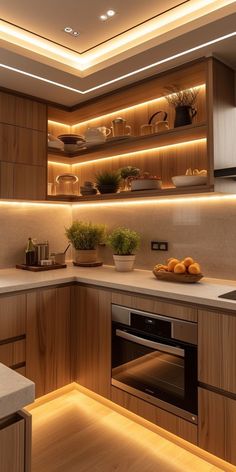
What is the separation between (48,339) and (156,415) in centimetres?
89

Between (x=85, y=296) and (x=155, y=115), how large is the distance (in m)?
1.53

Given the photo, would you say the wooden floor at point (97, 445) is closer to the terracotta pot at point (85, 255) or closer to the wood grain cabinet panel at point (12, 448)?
the terracotta pot at point (85, 255)

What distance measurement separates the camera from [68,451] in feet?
6.44

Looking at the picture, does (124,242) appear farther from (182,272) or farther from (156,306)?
(156,306)

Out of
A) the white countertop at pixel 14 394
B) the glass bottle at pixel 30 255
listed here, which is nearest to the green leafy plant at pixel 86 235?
the glass bottle at pixel 30 255

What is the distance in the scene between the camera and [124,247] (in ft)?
8.68

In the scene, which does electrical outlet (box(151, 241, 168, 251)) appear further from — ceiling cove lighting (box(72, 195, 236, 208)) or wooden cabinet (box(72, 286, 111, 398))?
wooden cabinet (box(72, 286, 111, 398))

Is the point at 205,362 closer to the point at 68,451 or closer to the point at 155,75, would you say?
the point at 68,451

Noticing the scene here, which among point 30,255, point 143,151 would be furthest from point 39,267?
point 143,151

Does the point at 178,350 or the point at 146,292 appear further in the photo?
the point at 146,292

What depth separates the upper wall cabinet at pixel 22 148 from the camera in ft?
8.59

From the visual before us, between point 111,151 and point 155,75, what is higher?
point 155,75

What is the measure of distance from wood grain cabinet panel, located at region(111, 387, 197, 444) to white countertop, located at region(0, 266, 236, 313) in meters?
0.68

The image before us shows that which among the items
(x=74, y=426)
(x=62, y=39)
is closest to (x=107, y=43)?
(x=62, y=39)
